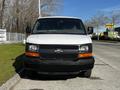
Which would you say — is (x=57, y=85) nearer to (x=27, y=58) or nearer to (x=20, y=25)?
(x=27, y=58)

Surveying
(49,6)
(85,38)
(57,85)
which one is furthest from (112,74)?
(49,6)

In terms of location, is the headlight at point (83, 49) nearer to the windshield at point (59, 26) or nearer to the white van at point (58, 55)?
the white van at point (58, 55)

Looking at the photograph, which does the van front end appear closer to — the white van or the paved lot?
the white van

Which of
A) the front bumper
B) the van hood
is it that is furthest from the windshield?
the front bumper

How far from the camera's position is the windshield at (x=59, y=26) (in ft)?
37.2

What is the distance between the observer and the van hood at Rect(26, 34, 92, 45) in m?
9.89

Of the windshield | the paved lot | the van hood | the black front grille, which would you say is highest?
the windshield

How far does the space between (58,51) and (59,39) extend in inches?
16.0

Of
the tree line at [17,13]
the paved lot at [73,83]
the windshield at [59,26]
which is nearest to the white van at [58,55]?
the paved lot at [73,83]

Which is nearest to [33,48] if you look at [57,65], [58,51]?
→ [58,51]

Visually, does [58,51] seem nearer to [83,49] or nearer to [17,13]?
[83,49]

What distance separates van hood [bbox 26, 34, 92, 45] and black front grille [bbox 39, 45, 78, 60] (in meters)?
0.12

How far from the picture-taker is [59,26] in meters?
11.6

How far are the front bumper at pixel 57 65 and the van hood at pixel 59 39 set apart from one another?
1.73 ft
